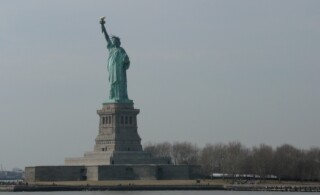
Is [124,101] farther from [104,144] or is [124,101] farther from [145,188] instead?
[145,188]

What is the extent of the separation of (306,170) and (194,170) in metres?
15.5

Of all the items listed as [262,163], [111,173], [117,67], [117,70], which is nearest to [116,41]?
[117,67]

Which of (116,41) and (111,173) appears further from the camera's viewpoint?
(116,41)

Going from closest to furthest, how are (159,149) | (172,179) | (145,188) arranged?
(145,188)
(172,179)
(159,149)

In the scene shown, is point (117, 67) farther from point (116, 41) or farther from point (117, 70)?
point (116, 41)

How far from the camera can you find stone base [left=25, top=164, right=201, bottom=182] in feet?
339

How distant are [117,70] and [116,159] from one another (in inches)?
467

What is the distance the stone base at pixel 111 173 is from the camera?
103312 mm

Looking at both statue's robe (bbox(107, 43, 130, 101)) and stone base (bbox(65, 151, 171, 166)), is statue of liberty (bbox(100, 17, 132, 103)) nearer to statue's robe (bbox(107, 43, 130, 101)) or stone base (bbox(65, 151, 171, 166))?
statue's robe (bbox(107, 43, 130, 101))

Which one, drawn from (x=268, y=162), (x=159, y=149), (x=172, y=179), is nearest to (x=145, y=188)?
(x=172, y=179)

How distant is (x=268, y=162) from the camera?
115312mm

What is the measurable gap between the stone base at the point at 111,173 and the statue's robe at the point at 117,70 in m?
11.3

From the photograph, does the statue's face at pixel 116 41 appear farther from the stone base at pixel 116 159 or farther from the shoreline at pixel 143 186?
the shoreline at pixel 143 186

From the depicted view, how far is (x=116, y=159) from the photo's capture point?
106312 millimetres
